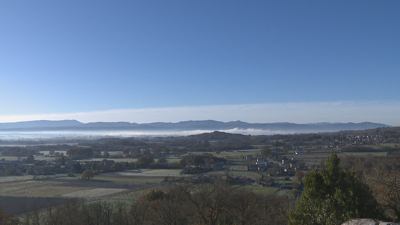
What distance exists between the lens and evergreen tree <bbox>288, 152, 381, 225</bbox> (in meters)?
6.08

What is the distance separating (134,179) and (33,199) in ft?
31.2

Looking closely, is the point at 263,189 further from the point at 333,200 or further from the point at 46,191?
the point at 46,191

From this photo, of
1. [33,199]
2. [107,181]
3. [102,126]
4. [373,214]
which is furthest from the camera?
[102,126]

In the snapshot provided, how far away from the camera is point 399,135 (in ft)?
167

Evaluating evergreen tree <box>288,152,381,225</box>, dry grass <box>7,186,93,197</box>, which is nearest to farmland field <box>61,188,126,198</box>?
dry grass <box>7,186,93,197</box>

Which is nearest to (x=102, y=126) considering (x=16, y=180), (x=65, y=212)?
(x=16, y=180)

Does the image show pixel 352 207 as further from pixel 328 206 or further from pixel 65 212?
pixel 65 212

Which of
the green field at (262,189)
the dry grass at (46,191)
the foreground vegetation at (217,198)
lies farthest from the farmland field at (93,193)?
the green field at (262,189)

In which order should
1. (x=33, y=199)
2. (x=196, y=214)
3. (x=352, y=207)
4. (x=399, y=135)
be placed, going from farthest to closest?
1. (x=399, y=135)
2. (x=33, y=199)
3. (x=196, y=214)
4. (x=352, y=207)

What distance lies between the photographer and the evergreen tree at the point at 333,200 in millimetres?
6078

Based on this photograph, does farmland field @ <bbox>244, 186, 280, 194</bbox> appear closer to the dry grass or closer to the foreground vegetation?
the foreground vegetation

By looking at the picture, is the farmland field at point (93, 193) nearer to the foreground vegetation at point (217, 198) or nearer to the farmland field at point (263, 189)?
the foreground vegetation at point (217, 198)

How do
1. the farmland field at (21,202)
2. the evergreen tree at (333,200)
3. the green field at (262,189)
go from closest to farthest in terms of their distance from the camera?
the evergreen tree at (333,200)
the farmland field at (21,202)
the green field at (262,189)

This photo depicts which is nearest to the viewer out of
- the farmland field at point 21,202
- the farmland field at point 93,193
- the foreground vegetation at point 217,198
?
Result: the foreground vegetation at point 217,198
